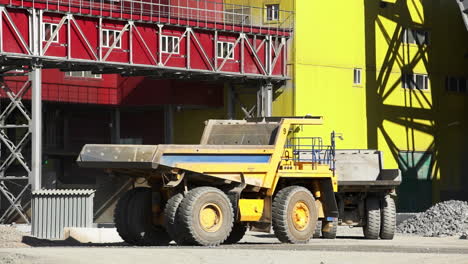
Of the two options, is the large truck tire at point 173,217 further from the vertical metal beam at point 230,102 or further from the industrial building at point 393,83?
the vertical metal beam at point 230,102

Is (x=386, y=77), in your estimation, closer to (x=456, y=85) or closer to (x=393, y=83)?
(x=393, y=83)

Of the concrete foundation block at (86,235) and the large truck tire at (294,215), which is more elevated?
the large truck tire at (294,215)

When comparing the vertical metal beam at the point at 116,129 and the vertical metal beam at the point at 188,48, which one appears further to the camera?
the vertical metal beam at the point at 116,129

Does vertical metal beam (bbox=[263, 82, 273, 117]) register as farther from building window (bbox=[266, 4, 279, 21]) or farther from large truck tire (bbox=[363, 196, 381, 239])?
large truck tire (bbox=[363, 196, 381, 239])

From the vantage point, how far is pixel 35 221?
38062 millimetres

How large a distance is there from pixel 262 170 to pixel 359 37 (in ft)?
95.4

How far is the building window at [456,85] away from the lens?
211ft

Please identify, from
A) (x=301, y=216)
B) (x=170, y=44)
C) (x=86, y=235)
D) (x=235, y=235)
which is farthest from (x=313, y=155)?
(x=170, y=44)

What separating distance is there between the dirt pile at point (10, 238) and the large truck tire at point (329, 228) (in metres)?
8.59

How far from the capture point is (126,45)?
5056 cm

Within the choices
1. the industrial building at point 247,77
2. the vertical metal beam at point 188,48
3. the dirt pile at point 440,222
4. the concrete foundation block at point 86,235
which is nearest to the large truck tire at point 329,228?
the concrete foundation block at point 86,235

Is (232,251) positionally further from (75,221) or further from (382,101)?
(382,101)

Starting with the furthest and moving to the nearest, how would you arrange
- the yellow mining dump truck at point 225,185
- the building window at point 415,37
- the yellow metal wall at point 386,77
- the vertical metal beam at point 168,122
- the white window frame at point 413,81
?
the building window at point 415,37 → the white window frame at point 413,81 → the vertical metal beam at point 168,122 → the yellow metal wall at point 386,77 → the yellow mining dump truck at point 225,185

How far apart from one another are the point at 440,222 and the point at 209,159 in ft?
59.2
